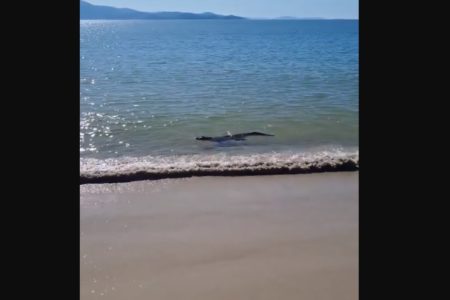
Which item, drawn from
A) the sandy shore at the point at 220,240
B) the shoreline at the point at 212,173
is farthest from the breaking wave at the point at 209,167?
the sandy shore at the point at 220,240

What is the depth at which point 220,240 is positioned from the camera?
4.56 metres

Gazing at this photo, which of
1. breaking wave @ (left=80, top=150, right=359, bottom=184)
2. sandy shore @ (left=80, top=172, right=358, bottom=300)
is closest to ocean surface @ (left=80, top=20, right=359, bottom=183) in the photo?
breaking wave @ (left=80, top=150, right=359, bottom=184)

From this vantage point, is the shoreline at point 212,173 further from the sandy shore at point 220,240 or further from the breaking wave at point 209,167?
the sandy shore at point 220,240

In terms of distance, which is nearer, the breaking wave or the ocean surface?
the breaking wave

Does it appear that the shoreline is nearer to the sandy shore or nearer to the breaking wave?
the breaking wave

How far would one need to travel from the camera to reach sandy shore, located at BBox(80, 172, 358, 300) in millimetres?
3641

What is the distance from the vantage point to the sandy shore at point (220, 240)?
3641 mm

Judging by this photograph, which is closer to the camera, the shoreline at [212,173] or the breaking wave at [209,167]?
the shoreline at [212,173]

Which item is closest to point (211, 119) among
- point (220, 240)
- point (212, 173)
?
point (212, 173)
